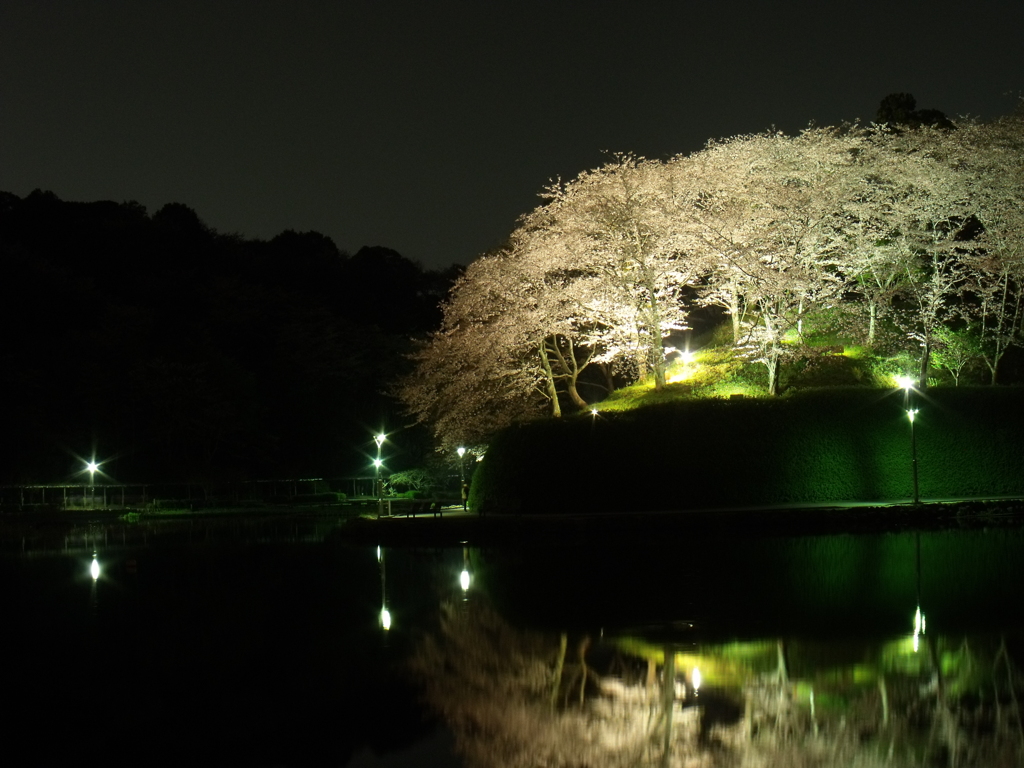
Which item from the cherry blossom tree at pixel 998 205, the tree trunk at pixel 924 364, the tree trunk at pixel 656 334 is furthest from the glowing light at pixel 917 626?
the cherry blossom tree at pixel 998 205

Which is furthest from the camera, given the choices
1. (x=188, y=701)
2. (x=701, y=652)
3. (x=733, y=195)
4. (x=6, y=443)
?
(x=6, y=443)

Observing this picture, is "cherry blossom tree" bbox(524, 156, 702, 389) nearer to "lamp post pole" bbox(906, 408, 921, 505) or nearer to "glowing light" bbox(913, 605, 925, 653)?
"lamp post pole" bbox(906, 408, 921, 505)

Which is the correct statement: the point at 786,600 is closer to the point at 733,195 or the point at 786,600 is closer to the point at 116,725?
the point at 116,725

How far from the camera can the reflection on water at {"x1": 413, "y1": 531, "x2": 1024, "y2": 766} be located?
8.40 meters

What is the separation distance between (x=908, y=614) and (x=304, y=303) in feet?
189

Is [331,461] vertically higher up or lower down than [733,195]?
lower down

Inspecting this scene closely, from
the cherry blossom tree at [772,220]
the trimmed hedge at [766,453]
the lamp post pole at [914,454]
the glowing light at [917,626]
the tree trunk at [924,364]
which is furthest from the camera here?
the tree trunk at [924,364]

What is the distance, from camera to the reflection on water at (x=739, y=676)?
A: 8.40m

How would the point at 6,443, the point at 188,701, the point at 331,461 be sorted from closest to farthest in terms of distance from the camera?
1. the point at 188,701
2. the point at 6,443
3. the point at 331,461

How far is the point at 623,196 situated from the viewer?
3666 cm

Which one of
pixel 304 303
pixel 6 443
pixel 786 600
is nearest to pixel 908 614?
pixel 786 600

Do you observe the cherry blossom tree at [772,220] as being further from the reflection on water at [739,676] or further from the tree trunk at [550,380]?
the reflection on water at [739,676]

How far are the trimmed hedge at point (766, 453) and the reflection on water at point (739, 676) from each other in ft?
42.8

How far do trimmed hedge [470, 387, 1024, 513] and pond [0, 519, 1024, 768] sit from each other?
921 centimetres
